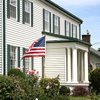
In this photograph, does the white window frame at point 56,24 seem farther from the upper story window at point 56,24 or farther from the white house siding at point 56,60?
the white house siding at point 56,60

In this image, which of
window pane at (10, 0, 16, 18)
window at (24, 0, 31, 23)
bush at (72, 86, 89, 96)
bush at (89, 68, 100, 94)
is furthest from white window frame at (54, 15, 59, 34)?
window pane at (10, 0, 16, 18)

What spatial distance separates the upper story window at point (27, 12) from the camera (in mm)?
32500

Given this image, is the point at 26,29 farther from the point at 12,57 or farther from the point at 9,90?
the point at 9,90

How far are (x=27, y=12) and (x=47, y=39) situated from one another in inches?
175

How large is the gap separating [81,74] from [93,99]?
21.4 metres

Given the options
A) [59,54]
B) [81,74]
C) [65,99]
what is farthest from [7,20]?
[81,74]

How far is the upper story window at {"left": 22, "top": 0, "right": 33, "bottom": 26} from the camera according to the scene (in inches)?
1280

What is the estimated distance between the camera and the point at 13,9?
101ft

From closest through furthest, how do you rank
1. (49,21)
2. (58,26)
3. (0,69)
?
1. (0,69)
2. (49,21)
3. (58,26)

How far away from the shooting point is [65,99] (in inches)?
811

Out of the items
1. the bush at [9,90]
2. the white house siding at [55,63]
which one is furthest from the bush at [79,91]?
the bush at [9,90]

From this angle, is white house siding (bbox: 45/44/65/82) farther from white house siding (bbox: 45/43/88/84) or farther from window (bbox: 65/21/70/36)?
window (bbox: 65/21/70/36)

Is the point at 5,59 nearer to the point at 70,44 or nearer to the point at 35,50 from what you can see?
the point at 35,50

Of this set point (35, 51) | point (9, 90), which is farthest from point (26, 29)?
point (9, 90)
